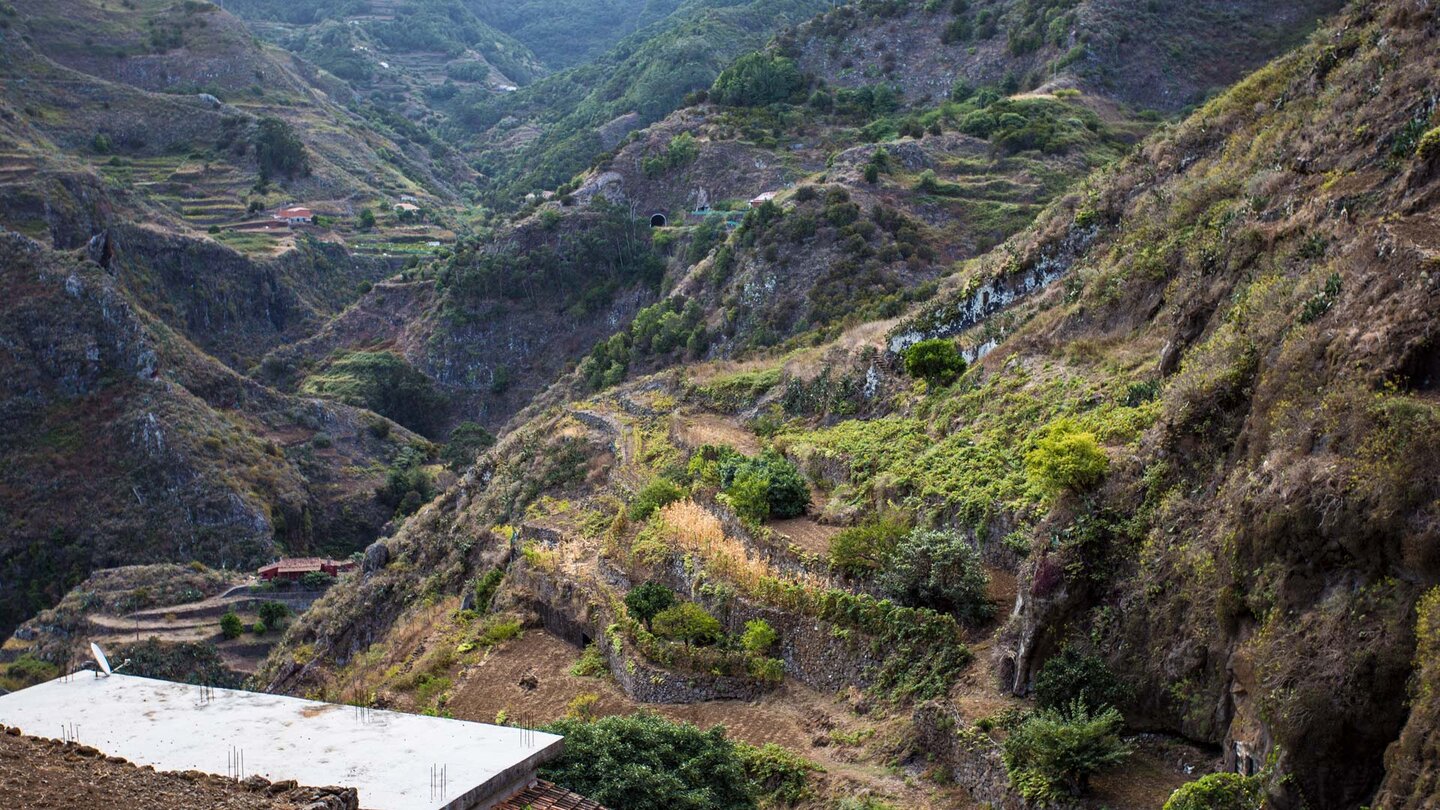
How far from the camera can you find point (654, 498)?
23.8 meters

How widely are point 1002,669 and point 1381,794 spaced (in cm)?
532

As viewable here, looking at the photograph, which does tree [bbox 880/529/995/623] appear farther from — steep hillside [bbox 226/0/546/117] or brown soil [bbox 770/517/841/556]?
steep hillside [bbox 226/0/546/117]

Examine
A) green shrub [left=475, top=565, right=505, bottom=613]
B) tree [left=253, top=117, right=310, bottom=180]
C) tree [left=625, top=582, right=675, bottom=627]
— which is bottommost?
Answer: green shrub [left=475, top=565, right=505, bottom=613]

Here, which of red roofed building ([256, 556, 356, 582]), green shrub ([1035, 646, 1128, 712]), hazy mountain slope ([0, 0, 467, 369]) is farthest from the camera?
hazy mountain slope ([0, 0, 467, 369])

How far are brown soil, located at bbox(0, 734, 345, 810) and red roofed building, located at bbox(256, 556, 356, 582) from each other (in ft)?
135

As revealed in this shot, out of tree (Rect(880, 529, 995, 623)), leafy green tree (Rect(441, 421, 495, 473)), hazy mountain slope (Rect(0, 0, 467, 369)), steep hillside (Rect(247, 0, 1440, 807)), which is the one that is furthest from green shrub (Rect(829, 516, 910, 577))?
hazy mountain slope (Rect(0, 0, 467, 369))

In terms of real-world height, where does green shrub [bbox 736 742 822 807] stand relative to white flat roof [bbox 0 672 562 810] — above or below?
below

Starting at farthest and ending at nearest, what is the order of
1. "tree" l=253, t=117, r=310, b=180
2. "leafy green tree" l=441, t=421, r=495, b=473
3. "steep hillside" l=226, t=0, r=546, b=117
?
"steep hillside" l=226, t=0, r=546, b=117
"tree" l=253, t=117, r=310, b=180
"leafy green tree" l=441, t=421, r=495, b=473

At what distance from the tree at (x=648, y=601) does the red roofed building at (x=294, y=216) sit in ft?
→ 287

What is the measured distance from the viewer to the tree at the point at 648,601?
1922 centimetres

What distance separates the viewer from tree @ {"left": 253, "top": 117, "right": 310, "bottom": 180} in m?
103

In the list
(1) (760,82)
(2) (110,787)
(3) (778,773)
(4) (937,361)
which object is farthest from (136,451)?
(3) (778,773)

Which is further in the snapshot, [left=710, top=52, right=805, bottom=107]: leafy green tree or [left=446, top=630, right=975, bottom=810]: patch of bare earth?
[left=710, top=52, right=805, bottom=107]: leafy green tree

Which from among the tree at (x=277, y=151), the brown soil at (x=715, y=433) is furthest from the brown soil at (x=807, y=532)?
the tree at (x=277, y=151)
